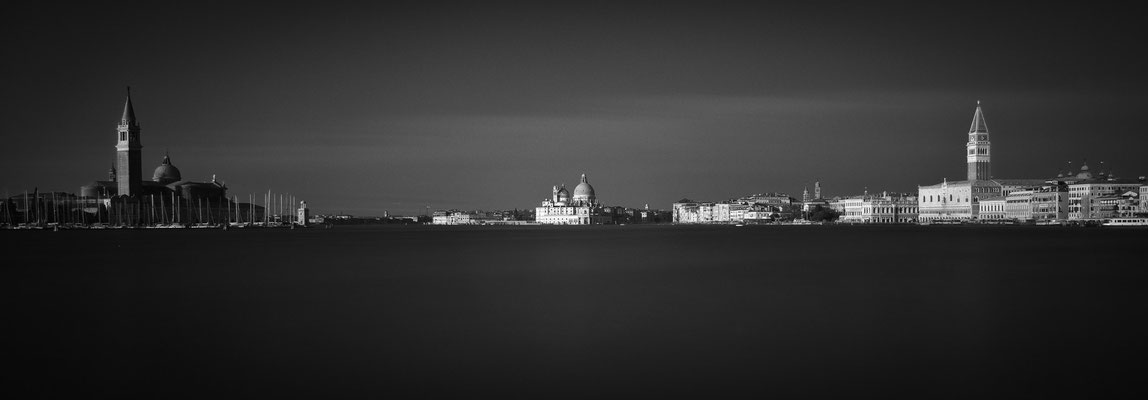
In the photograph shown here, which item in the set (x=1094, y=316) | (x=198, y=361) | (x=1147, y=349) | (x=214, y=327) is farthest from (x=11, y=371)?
(x=1094, y=316)

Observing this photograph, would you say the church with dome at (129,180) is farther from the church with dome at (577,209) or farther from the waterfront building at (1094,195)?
the waterfront building at (1094,195)

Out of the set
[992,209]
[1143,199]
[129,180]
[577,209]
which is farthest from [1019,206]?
[129,180]

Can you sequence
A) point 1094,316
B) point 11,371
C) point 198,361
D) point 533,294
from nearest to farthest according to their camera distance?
point 11,371
point 198,361
point 1094,316
point 533,294

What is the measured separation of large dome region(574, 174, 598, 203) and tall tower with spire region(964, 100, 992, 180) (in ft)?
259

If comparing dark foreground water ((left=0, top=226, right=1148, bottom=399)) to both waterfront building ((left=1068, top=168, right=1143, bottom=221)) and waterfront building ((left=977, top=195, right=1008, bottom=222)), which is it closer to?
waterfront building ((left=1068, top=168, right=1143, bottom=221))

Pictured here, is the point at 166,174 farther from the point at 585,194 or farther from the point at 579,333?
the point at 579,333

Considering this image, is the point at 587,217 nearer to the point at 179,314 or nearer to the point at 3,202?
the point at 3,202

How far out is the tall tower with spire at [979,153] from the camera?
14300cm

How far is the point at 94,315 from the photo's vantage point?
17.9 m

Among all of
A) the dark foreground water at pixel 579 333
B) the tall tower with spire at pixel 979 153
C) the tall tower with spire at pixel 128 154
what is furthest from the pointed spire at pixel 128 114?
the tall tower with spire at pixel 979 153

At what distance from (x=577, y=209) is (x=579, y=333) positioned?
6864 inches

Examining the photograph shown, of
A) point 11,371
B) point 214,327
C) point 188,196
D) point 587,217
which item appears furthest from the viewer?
point 587,217

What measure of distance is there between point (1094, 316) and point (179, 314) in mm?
18104

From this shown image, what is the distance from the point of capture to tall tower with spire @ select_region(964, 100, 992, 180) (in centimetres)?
14300
